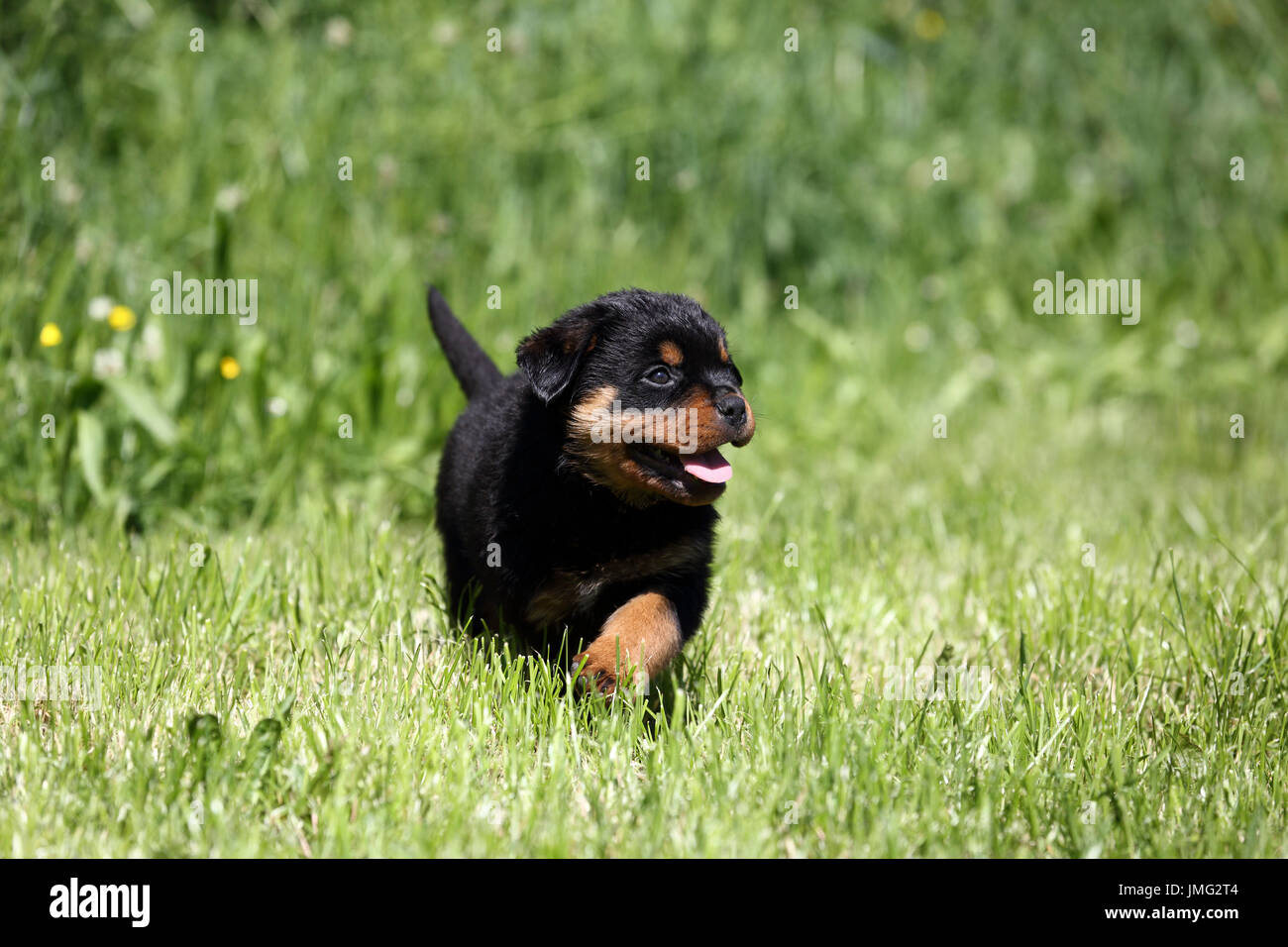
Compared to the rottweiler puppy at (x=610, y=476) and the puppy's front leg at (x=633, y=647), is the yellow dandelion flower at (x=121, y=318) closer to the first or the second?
the rottweiler puppy at (x=610, y=476)

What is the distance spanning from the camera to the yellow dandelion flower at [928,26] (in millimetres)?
7203

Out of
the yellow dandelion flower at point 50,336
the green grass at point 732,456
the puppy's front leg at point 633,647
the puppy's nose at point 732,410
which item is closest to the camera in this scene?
the green grass at point 732,456

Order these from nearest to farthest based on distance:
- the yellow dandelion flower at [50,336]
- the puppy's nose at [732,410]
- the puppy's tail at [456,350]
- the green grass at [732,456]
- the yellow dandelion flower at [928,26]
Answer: the green grass at [732,456] → the puppy's nose at [732,410] → the puppy's tail at [456,350] → the yellow dandelion flower at [50,336] → the yellow dandelion flower at [928,26]

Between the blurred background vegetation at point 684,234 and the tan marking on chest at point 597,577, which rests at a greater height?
the blurred background vegetation at point 684,234

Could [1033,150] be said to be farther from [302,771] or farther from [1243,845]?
[302,771]

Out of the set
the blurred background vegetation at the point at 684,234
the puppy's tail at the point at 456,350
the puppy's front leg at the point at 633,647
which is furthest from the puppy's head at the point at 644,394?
the blurred background vegetation at the point at 684,234

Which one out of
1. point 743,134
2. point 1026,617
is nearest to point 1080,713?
point 1026,617

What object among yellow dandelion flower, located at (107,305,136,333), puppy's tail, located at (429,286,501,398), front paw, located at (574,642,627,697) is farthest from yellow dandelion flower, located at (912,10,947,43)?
front paw, located at (574,642,627,697)

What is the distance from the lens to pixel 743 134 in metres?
Answer: 6.29

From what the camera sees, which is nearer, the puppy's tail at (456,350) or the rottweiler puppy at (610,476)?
the rottweiler puppy at (610,476)

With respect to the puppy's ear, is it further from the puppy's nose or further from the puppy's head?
the puppy's nose

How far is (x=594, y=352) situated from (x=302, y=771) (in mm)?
1137

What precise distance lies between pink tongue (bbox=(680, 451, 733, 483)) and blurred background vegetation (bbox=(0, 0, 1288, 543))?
1406 mm

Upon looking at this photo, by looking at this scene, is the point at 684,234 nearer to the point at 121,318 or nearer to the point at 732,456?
the point at 732,456
